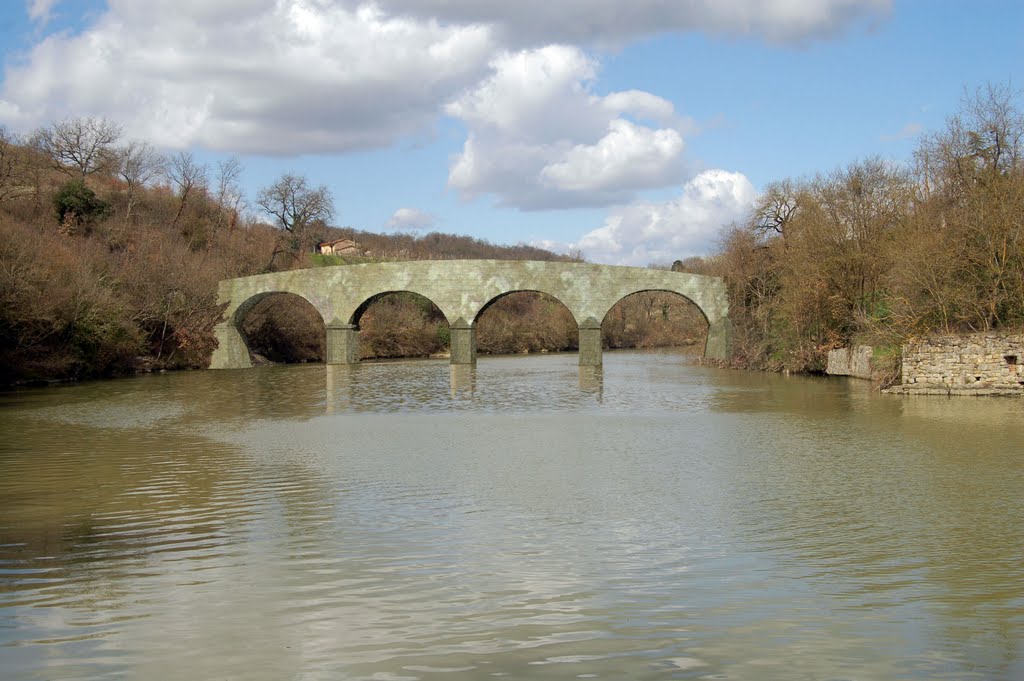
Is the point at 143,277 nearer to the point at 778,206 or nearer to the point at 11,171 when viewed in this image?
the point at 11,171

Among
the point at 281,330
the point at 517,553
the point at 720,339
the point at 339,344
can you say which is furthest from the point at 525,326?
the point at 517,553

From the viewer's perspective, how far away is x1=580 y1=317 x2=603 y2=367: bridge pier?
Result: 40031 mm

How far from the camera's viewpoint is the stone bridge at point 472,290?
4009cm

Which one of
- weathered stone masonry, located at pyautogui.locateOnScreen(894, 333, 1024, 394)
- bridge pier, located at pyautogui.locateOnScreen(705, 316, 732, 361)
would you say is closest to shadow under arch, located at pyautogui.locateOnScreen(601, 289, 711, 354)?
bridge pier, located at pyautogui.locateOnScreen(705, 316, 732, 361)

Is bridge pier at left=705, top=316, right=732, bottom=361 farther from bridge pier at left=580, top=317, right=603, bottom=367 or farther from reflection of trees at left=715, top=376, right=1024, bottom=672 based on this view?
reflection of trees at left=715, top=376, right=1024, bottom=672

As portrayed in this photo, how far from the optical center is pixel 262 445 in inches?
545

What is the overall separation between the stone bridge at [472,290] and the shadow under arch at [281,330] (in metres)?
2.07

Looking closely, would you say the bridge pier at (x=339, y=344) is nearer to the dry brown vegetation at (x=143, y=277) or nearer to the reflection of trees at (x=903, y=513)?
the dry brown vegetation at (x=143, y=277)

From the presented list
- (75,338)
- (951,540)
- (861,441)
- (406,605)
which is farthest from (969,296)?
(75,338)

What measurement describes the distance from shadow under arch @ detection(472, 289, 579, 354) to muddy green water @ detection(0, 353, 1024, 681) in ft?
137

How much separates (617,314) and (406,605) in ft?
190

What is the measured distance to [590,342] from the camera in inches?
1591

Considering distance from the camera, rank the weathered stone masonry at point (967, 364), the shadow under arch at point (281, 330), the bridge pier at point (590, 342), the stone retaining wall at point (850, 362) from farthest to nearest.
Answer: the shadow under arch at point (281, 330), the bridge pier at point (590, 342), the stone retaining wall at point (850, 362), the weathered stone masonry at point (967, 364)

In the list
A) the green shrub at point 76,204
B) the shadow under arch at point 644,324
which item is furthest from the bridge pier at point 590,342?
the green shrub at point 76,204
